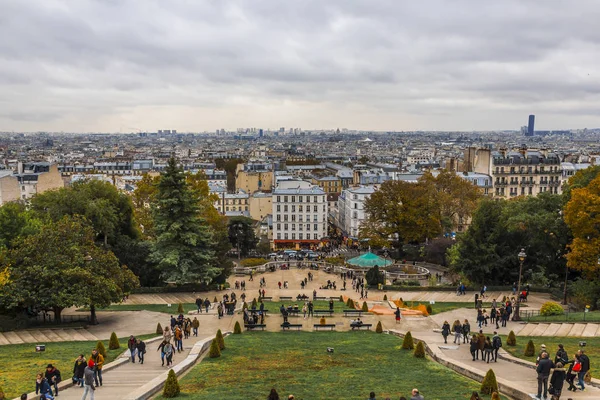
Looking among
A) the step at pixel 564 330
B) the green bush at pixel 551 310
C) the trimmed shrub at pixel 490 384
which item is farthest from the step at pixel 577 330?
the trimmed shrub at pixel 490 384

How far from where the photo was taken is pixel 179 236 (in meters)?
42.9

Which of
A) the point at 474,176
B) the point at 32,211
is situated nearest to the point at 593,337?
the point at 32,211

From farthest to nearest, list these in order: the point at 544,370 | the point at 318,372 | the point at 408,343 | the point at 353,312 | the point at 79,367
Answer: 1. the point at 353,312
2. the point at 408,343
3. the point at 318,372
4. the point at 79,367
5. the point at 544,370

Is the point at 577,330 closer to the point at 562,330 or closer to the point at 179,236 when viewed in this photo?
the point at 562,330

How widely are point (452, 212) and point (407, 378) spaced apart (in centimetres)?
5120

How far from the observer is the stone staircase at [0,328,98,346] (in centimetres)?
2845

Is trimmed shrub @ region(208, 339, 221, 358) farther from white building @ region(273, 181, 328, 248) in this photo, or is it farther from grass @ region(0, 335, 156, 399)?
white building @ region(273, 181, 328, 248)

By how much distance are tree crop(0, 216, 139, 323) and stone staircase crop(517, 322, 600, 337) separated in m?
22.4

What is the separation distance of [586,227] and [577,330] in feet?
27.3

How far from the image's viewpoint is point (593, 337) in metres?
26.8

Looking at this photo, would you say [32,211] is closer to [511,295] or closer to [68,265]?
[68,265]

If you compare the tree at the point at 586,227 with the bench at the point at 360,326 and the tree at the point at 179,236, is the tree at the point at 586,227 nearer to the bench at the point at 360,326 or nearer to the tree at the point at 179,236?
the bench at the point at 360,326

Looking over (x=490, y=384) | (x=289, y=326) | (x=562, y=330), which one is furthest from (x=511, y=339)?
(x=289, y=326)

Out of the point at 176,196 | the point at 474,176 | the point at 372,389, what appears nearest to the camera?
the point at 372,389
